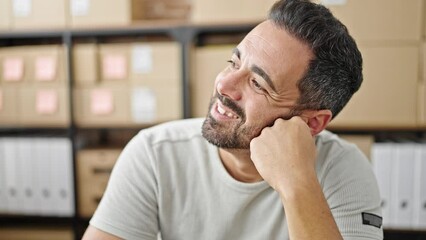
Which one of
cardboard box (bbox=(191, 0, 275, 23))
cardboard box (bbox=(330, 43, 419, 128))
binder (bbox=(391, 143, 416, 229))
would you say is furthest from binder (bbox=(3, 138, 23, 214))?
binder (bbox=(391, 143, 416, 229))

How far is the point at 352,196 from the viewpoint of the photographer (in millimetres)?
1149

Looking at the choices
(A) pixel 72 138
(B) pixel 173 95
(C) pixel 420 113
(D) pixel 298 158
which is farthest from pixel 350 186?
(A) pixel 72 138

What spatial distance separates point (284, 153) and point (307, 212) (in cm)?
15

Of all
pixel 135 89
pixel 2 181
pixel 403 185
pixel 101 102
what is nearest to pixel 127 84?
pixel 135 89

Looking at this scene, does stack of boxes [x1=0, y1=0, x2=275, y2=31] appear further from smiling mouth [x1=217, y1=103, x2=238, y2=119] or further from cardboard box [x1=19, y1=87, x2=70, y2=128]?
smiling mouth [x1=217, y1=103, x2=238, y2=119]

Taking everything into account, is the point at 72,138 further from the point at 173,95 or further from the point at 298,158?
the point at 298,158

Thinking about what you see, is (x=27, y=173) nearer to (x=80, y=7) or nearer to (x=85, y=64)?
(x=85, y=64)

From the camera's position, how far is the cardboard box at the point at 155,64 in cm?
223

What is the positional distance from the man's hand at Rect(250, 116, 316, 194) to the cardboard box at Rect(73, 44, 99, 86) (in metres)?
1.40

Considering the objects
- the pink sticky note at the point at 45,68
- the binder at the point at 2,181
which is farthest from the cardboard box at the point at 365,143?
the binder at the point at 2,181

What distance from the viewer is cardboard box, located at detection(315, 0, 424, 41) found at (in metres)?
2.03

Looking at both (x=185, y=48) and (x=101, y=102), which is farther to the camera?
(x=101, y=102)

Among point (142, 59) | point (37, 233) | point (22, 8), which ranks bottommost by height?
point (37, 233)

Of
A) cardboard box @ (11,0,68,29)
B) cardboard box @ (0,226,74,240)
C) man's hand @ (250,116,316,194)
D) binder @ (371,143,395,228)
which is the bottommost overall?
cardboard box @ (0,226,74,240)
